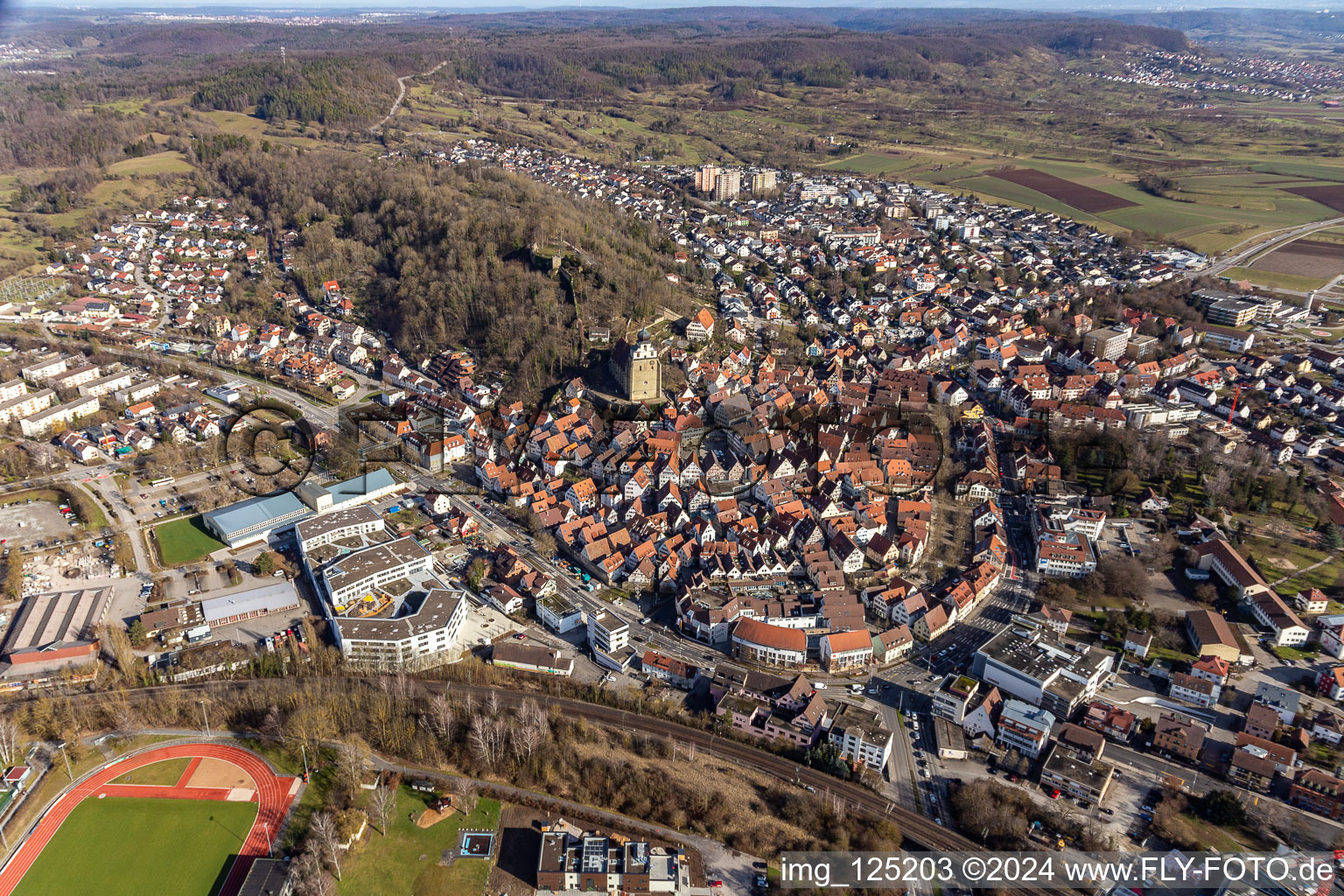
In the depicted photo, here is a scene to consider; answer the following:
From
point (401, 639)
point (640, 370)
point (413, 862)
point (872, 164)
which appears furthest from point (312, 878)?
point (872, 164)

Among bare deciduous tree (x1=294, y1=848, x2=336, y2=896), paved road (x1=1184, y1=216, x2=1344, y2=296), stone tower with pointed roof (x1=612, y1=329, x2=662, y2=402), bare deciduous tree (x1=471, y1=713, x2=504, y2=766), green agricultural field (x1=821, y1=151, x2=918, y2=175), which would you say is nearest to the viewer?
bare deciduous tree (x1=294, y1=848, x2=336, y2=896)

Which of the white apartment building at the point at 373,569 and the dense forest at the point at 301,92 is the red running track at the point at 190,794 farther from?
the dense forest at the point at 301,92

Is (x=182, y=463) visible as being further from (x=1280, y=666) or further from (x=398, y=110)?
(x=398, y=110)

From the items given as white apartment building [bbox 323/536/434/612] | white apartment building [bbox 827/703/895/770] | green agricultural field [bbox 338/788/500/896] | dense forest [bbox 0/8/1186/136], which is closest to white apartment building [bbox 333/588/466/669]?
white apartment building [bbox 323/536/434/612]

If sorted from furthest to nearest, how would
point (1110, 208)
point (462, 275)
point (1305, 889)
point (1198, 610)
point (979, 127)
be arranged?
point (979, 127) → point (1110, 208) → point (462, 275) → point (1198, 610) → point (1305, 889)

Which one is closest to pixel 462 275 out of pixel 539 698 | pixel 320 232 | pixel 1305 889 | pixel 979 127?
pixel 320 232

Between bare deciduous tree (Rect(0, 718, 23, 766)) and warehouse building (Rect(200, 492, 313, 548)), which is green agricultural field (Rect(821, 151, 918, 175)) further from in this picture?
bare deciduous tree (Rect(0, 718, 23, 766))

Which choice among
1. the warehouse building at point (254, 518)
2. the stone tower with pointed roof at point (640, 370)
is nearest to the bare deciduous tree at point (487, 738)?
the warehouse building at point (254, 518)
